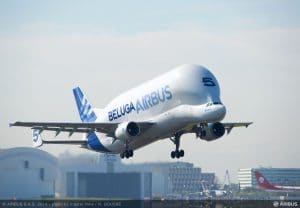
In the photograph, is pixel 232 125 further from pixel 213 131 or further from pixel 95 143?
pixel 95 143

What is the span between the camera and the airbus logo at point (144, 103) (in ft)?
250

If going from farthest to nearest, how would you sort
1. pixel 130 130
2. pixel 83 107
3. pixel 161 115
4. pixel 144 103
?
1. pixel 83 107
2. pixel 144 103
3. pixel 130 130
4. pixel 161 115

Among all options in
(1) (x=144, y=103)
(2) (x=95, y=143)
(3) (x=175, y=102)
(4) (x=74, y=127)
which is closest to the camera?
(3) (x=175, y=102)

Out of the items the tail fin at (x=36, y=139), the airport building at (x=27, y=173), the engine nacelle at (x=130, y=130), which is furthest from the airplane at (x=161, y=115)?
the airport building at (x=27, y=173)

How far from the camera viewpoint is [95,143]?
293 feet

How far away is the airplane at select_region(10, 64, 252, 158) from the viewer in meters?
74.2

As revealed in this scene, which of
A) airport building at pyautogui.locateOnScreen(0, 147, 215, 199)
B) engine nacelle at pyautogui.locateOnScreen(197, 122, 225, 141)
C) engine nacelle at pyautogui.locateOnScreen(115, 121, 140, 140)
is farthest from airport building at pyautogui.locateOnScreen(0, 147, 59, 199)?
engine nacelle at pyautogui.locateOnScreen(197, 122, 225, 141)

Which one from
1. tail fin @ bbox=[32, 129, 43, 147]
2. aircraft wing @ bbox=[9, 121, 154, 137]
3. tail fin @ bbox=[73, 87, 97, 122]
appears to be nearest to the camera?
aircraft wing @ bbox=[9, 121, 154, 137]

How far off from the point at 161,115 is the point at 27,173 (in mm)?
33224

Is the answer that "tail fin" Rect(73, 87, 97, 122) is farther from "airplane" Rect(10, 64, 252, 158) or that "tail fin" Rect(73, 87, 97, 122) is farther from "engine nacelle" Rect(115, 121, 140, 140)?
"engine nacelle" Rect(115, 121, 140, 140)

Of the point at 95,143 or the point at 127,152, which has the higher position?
the point at 95,143

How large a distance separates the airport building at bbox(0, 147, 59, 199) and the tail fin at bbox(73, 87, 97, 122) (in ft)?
→ 26.3

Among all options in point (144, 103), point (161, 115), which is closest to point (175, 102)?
point (161, 115)

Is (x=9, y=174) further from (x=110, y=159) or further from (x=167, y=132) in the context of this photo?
(x=167, y=132)
